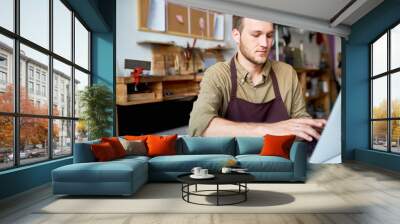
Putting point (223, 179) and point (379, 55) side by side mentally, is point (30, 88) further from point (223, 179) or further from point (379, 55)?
point (379, 55)

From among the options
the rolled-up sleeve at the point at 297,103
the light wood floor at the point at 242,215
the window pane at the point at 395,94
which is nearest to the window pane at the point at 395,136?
the window pane at the point at 395,94

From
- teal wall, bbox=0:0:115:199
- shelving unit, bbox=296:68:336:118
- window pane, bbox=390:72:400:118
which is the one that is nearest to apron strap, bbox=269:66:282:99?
shelving unit, bbox=296:68:336:118

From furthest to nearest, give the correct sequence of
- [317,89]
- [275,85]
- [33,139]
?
[317,89]
[275,85]
[33,139]

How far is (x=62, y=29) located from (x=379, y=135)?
628 cm

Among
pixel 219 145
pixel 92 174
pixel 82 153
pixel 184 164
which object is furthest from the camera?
pixel 219 145

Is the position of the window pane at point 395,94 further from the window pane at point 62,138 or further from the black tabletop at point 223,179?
the window pane at point 62,138

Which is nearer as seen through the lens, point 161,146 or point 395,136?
point 161,146

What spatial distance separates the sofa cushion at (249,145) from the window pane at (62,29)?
10.1ft

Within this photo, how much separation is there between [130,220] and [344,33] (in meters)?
6.69

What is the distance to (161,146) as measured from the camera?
241 inches

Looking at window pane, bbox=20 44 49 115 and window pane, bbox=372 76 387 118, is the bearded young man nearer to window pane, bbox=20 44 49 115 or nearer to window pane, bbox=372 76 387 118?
window pane, bbox=372 76 387 118

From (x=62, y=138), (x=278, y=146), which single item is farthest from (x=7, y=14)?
(x=278, y=146)

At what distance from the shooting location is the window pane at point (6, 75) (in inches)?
177

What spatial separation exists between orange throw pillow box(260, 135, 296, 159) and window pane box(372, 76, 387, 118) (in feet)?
9.99
